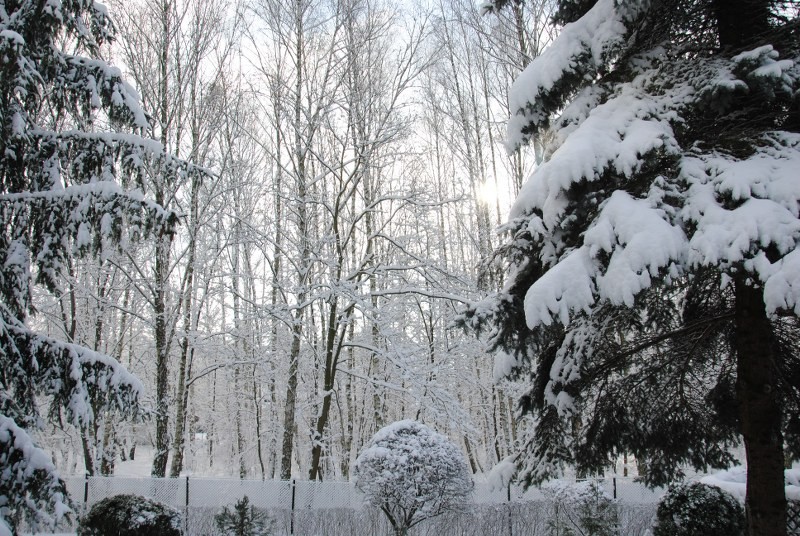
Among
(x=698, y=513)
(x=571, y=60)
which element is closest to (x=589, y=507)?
(x=698, y=513)

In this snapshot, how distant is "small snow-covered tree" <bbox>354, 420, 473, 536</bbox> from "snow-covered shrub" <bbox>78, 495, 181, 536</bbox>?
245 centimetres

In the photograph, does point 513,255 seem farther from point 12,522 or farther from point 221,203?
point 221,203

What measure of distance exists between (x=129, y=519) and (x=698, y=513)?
6.97 metres

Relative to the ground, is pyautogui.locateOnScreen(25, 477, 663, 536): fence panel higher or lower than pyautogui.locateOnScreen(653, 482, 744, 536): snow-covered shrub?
lower

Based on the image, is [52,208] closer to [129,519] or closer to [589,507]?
[129,519]

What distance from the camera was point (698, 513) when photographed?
6.44 meters

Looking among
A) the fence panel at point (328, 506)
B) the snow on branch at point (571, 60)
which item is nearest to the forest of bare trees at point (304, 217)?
the fence panel at point (328, 506)

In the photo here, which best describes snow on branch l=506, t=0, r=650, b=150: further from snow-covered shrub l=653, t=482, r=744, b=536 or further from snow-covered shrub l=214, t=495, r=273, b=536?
snow-covered shrub l=214, t=495, r=273, b=536

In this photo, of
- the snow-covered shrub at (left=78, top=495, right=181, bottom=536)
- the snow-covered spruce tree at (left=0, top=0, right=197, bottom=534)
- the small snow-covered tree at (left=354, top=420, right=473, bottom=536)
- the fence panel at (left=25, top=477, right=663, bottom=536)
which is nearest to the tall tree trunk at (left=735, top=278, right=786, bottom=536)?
the small snow-covered tree at (left=354, top=420, right=473, bottom=536)

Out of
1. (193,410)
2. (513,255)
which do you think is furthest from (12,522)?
(193,410)

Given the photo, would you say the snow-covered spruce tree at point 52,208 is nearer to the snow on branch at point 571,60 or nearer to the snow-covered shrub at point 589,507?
the snow on branch at point 571,60

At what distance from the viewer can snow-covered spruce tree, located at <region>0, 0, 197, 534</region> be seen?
4180 mm

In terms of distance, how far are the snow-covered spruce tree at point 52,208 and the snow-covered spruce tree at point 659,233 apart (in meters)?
3.41

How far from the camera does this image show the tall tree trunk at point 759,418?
3926 millimetres
